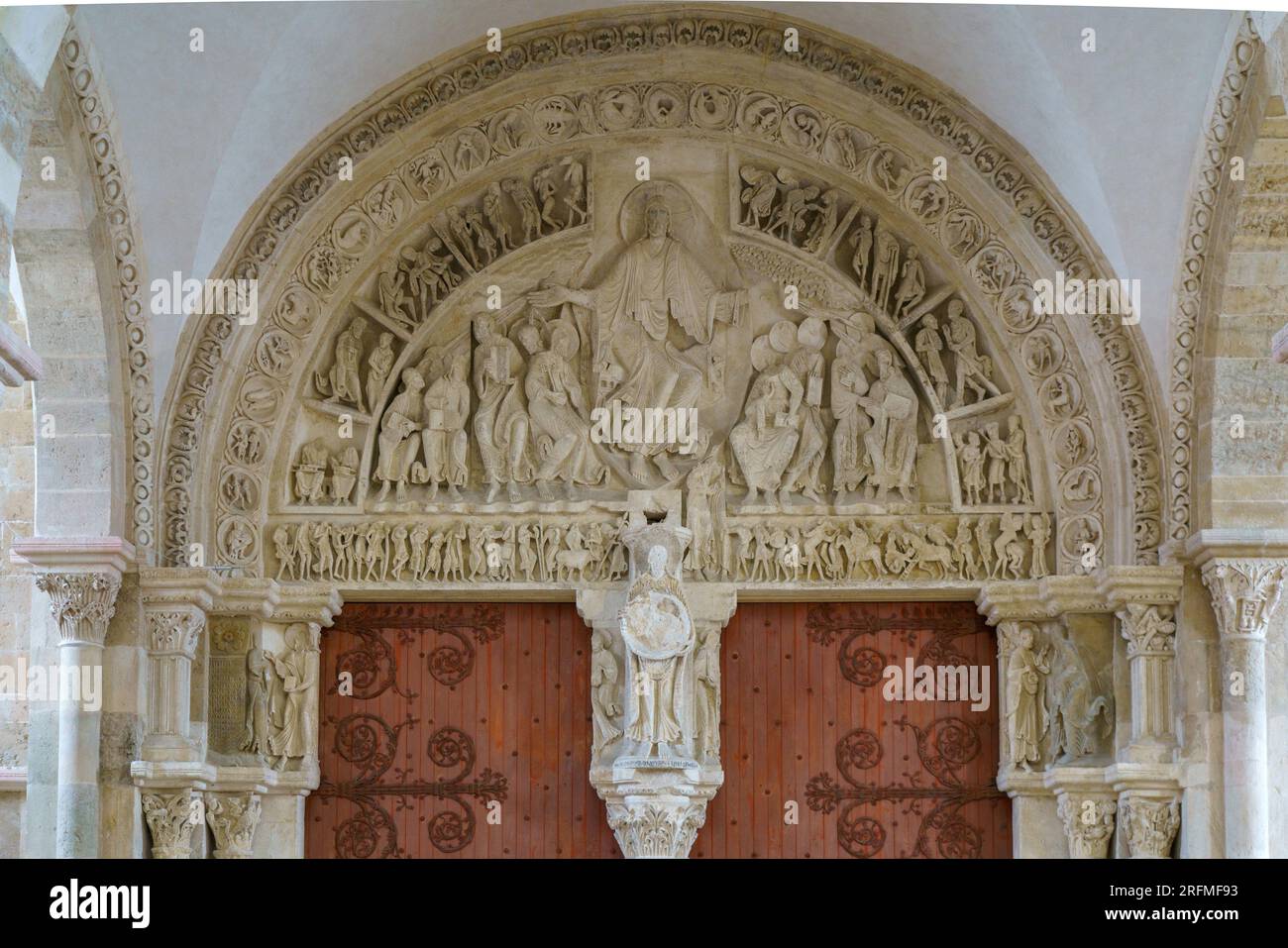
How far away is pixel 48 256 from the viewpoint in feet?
37.1

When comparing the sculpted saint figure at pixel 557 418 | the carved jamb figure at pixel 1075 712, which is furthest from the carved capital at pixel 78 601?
the carved jamb figure at pixel 1075 712

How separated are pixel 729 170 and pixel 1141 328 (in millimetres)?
2599

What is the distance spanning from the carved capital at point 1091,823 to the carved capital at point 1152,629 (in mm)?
838

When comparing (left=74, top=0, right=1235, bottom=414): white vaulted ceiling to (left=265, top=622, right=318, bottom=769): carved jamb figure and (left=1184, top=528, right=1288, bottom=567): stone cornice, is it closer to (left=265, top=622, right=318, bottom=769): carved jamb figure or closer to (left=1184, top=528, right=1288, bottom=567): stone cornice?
(left=1184, top=528, right=1288, bottom=567): stone cornice

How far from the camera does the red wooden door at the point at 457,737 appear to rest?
12281mm

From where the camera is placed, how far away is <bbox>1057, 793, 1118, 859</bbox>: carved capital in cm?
1164

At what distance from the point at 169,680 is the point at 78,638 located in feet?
1.78

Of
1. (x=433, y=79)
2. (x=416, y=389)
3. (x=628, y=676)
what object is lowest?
(x=628, y=676)

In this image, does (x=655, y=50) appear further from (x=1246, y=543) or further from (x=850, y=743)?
(x=1246, y=543)

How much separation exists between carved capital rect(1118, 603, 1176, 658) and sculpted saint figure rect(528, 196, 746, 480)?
2.77 metres

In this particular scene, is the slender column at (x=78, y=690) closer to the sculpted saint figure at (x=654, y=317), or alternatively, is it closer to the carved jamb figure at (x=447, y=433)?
the carved jamb figure at (x=447, y=433)
